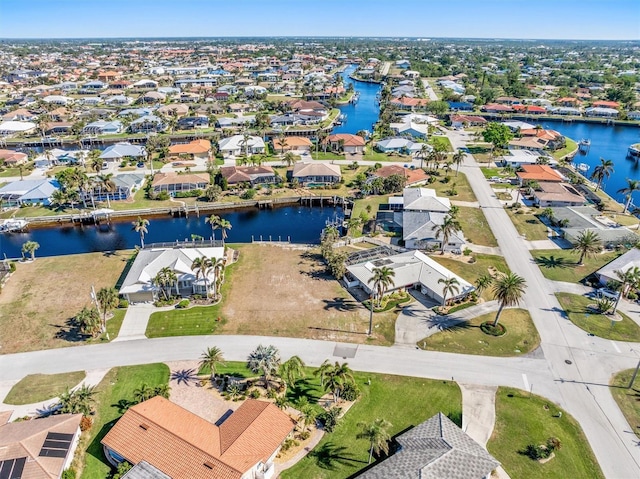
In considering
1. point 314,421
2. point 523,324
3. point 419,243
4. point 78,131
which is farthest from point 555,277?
point 78,131

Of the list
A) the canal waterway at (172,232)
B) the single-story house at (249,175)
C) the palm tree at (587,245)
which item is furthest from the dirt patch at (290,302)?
the palm tree at (587,245)

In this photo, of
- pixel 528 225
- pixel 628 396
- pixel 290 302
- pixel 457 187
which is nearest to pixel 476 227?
pixel 528 225

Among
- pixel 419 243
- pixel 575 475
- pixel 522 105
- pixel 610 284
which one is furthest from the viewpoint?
pixel 522 105

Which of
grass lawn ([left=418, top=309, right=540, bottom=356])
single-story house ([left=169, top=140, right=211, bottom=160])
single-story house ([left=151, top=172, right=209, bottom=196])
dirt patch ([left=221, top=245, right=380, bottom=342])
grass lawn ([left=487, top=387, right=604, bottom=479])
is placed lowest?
grass lawn ([left=487, top=387, right=604, bottom=479])

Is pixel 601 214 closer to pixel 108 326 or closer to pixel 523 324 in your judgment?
pixel 523 324

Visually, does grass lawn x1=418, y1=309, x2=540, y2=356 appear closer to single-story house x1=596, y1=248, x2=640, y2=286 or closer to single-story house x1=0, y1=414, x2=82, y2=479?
single-story house x1=596, y1=248, x2=640, y2=286

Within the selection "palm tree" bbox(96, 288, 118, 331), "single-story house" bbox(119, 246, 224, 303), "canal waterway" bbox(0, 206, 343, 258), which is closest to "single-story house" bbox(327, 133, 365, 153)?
"canal waterway" bbox(0, 206, 343, 258)

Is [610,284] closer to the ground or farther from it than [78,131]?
closer to the ground
